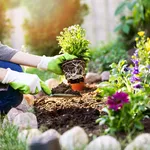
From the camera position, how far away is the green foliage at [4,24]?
8180mm

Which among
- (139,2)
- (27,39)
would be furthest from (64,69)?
(27,39)

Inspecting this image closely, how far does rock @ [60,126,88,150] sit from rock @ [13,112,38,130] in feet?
1.65

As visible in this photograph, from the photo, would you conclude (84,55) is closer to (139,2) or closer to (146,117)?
(146,117)

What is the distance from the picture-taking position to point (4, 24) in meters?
8.26

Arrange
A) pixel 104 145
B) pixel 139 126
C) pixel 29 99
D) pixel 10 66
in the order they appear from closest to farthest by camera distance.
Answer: pixel 104 145 → pixel 139 126 → pixel 10 66 → pixel 29 99

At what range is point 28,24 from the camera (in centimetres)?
812

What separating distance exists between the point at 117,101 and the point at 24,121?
1.99 ft

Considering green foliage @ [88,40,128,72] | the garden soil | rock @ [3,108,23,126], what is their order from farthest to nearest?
green foliage @ [88,40,128,72] < rock @ [3,108,23,126] < the garden soil

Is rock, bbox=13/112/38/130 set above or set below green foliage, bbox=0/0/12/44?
below

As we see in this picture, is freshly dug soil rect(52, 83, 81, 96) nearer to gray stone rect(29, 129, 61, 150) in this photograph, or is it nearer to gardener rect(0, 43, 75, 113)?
gardener rect(0, 43, 75, 113)

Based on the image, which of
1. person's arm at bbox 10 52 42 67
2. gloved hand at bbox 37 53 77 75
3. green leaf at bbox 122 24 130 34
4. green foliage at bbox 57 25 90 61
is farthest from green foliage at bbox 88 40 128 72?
person's arm at bbox 10 52 42 67

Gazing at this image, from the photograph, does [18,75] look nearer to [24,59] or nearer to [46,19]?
[24,59]

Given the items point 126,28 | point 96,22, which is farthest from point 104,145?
point 96,22

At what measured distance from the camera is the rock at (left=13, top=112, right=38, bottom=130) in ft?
9.89
